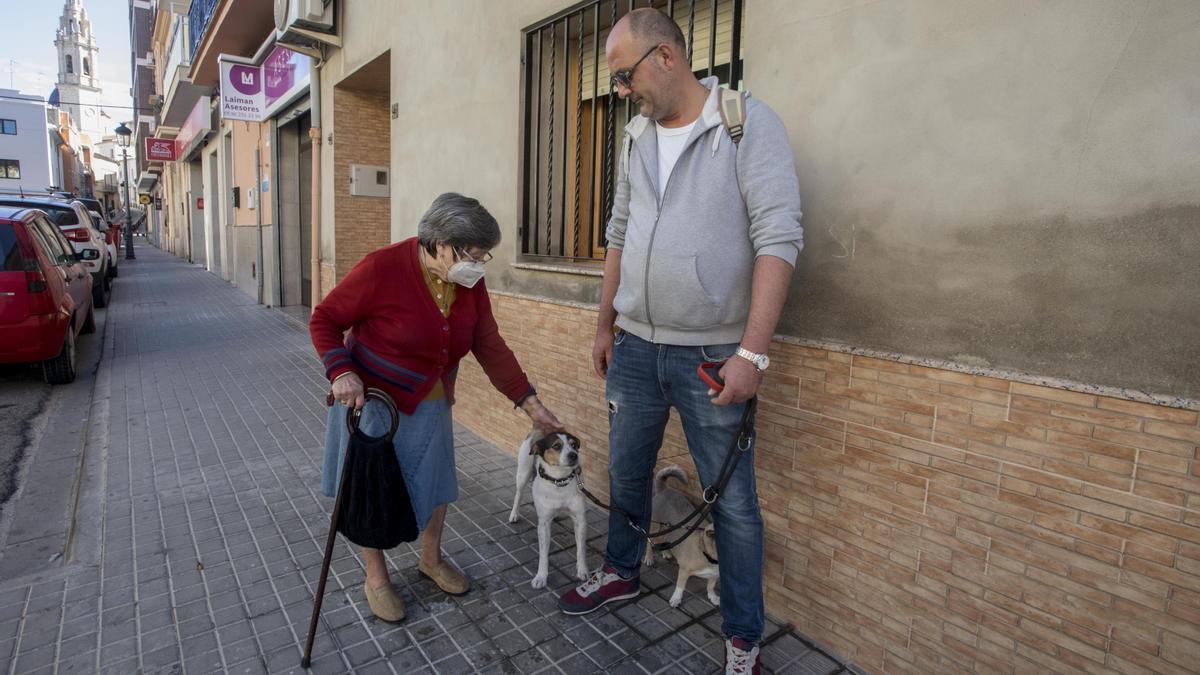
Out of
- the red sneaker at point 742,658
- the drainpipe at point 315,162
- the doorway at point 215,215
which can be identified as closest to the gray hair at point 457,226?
the red sneaker at point 742,658

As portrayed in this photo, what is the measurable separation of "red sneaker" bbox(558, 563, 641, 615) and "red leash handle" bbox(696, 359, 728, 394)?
129 centimetres

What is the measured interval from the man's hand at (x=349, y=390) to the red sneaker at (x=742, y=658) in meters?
1.77

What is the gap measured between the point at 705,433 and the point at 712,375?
0.29m

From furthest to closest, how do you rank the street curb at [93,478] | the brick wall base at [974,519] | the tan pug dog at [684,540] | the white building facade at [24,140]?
the white building facade at [24,140]
the street curb at [93,478]
the tan pug dog at [684,540]
the brick wall base at [974,519]

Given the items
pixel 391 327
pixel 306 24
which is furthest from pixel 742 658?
pixel 306 24

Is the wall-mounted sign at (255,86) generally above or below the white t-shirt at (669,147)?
above

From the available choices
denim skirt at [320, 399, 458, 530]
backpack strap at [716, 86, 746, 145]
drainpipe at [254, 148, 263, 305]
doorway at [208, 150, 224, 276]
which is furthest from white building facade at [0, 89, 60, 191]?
backpack strap at [716, 86, 746, 145]

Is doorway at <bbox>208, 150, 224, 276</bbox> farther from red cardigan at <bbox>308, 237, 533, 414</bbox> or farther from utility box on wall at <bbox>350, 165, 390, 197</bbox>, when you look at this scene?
red cardigan at <bbox>308, 237, 533, 414</bbox>

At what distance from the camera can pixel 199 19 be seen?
17.2 m

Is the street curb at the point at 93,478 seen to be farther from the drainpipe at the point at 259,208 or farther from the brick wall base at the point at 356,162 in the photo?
the drainpipe at the point at 259,208

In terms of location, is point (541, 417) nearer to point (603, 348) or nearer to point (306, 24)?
point (603, 348)

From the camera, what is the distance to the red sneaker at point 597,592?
3.22 metres

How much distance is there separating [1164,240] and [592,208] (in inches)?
135

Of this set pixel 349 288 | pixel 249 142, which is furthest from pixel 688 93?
pixel 249 142
